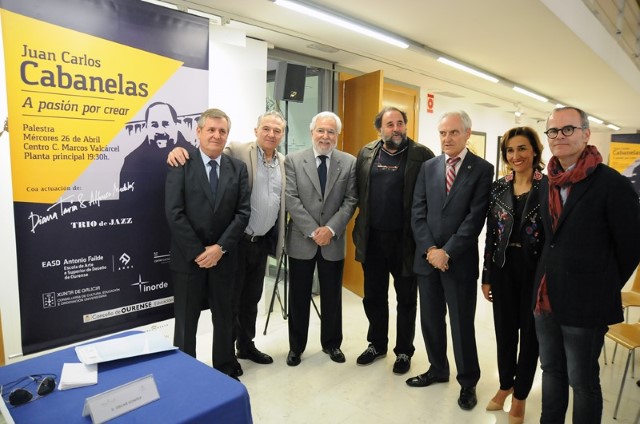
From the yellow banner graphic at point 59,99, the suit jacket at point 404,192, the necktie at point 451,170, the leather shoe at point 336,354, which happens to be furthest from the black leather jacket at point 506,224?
the yellow banner graphic at point 59,99

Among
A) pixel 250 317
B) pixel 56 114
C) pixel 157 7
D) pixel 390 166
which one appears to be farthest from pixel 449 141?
pixel 56 114

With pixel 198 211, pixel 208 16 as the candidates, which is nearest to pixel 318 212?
pixel 198 211

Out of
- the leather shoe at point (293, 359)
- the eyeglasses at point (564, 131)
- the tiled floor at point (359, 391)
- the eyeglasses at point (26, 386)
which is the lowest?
the tiled floor at point (359, 391)

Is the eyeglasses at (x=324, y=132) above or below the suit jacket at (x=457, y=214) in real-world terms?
above

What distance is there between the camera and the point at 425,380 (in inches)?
114

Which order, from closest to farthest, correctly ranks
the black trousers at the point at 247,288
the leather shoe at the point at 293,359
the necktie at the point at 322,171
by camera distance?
the black trousers at the point at 247,288 < the necktie at the point at 322,171 < the leather shoe at the point at 293,359

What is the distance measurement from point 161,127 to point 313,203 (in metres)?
1.15

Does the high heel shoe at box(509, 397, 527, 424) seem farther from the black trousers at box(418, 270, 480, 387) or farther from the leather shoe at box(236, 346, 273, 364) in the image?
the leather shoe at box(236, 346, 273, 364)

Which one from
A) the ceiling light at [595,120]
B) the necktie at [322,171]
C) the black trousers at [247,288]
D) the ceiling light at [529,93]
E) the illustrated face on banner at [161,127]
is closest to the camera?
the illustrated face on banner at [161,127]

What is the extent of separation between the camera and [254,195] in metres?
2.95

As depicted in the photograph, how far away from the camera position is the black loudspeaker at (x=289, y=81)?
12.6 feet

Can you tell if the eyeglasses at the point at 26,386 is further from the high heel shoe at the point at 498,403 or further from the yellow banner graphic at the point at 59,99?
the high heel shoe at the point at 498,403

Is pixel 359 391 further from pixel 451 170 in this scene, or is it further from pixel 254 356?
pixel 451 170

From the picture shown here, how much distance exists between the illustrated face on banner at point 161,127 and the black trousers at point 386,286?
5.01ft
